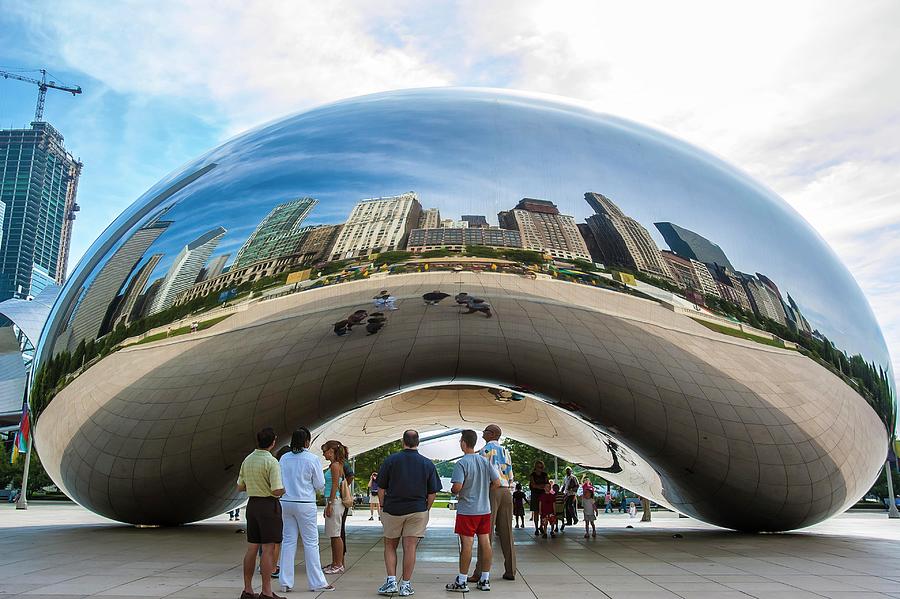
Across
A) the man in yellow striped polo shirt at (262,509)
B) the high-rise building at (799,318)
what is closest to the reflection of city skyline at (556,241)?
the high-rise building at (799,318)

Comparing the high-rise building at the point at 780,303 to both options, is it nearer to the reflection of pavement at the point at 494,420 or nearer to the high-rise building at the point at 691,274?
the high-rise building at the point at 691,274

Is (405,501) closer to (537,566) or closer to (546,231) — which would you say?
(537,566)

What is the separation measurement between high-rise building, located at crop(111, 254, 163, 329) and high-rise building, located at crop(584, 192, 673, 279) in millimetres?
5224

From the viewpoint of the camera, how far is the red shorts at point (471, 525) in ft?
20.7

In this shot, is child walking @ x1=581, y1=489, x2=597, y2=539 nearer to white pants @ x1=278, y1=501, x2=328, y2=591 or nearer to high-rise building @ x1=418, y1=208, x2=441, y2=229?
high-rise building @ x1=418, y1=208, x2=441, y2=229

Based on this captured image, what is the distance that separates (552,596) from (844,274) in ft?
22.4

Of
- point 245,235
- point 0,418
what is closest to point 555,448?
point 245,235

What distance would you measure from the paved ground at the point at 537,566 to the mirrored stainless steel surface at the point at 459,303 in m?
0.89

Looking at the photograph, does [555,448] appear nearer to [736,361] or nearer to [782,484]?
[782,484]

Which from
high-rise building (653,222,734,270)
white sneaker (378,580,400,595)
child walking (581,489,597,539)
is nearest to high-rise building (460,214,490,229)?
high-rise building (653,222,734,270)

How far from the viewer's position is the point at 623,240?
814 centimetres

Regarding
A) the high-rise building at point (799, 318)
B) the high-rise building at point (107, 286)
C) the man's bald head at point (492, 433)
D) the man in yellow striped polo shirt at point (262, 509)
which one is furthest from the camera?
the high-rise building at point (799, 318)

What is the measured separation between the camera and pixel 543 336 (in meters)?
8.63

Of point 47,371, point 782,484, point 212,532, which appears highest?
point 47,371
